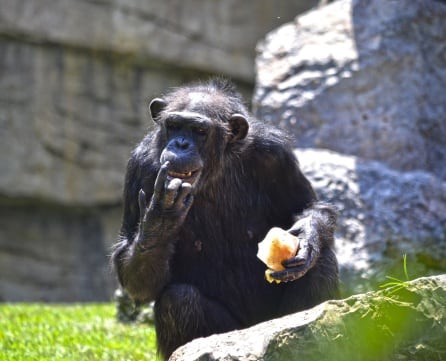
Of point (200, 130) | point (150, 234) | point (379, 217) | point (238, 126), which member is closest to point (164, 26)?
point (379, 217)

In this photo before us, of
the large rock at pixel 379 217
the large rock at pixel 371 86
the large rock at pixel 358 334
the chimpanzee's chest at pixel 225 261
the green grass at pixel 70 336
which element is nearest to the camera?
the large rock at pixel 358 334

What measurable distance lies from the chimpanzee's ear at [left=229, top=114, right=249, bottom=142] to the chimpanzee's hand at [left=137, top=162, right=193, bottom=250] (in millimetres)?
846

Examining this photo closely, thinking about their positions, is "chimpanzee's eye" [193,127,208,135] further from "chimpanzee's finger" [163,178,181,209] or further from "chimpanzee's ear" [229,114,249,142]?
"chimpanzee's finger" [163,178,181,209]

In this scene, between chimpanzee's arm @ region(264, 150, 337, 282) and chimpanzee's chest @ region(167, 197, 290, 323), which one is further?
chimpanzee's chest @ region(167, 197, 290, 323)

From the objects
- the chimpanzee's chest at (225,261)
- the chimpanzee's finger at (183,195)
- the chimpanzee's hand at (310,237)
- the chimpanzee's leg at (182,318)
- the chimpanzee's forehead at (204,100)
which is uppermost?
the chimpanzee's forehead at (204,100)

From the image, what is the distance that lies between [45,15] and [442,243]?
9193 millimetres

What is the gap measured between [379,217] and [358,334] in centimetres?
418

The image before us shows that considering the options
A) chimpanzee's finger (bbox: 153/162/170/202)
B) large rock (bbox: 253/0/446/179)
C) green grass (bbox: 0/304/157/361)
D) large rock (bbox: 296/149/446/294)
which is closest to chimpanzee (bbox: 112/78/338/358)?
chimpanzee's finger (bbox: 153/162/170/202)

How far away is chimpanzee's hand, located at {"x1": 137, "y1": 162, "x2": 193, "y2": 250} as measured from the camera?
5.22 metres

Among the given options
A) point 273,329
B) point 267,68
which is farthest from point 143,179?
point 267,68

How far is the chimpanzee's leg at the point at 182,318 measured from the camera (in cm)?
557

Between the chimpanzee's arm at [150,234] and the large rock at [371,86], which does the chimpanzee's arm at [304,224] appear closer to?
the chimpanzee's arm at [150,234]

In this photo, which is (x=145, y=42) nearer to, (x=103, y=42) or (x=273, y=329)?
(x=103, y=42)

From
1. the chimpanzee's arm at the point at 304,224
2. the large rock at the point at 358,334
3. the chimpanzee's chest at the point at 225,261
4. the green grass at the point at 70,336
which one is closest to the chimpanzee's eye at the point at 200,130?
the chimpanzee's chest at the point at 225,261
